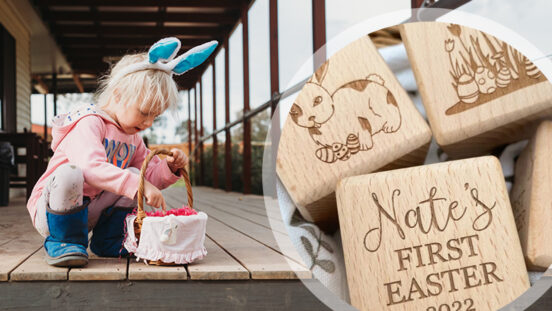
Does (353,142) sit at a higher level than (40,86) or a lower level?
lower

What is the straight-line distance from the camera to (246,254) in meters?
1.32

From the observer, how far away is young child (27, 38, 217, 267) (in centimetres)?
117

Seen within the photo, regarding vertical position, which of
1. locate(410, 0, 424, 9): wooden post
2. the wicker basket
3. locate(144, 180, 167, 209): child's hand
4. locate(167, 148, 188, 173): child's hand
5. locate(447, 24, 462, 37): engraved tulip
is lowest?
the wicker basket

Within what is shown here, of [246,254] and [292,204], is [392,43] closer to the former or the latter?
[292,204]

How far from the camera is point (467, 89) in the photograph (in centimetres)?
88

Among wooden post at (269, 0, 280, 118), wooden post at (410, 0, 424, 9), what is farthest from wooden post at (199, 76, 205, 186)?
wooden post at (410, 0, 424, 9)

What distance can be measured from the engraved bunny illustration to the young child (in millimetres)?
461

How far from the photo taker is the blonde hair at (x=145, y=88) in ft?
3.96

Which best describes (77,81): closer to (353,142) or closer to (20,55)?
(20,55)

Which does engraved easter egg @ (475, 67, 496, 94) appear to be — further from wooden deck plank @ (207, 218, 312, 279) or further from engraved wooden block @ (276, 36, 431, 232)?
wooden deck plank @ (207, 218, 312, 279)

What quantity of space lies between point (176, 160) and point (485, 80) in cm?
81

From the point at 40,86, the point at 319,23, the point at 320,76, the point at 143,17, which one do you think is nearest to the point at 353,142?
the point at 320,76

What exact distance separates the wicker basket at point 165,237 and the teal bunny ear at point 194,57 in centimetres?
26

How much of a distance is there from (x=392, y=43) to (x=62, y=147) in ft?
2.81
